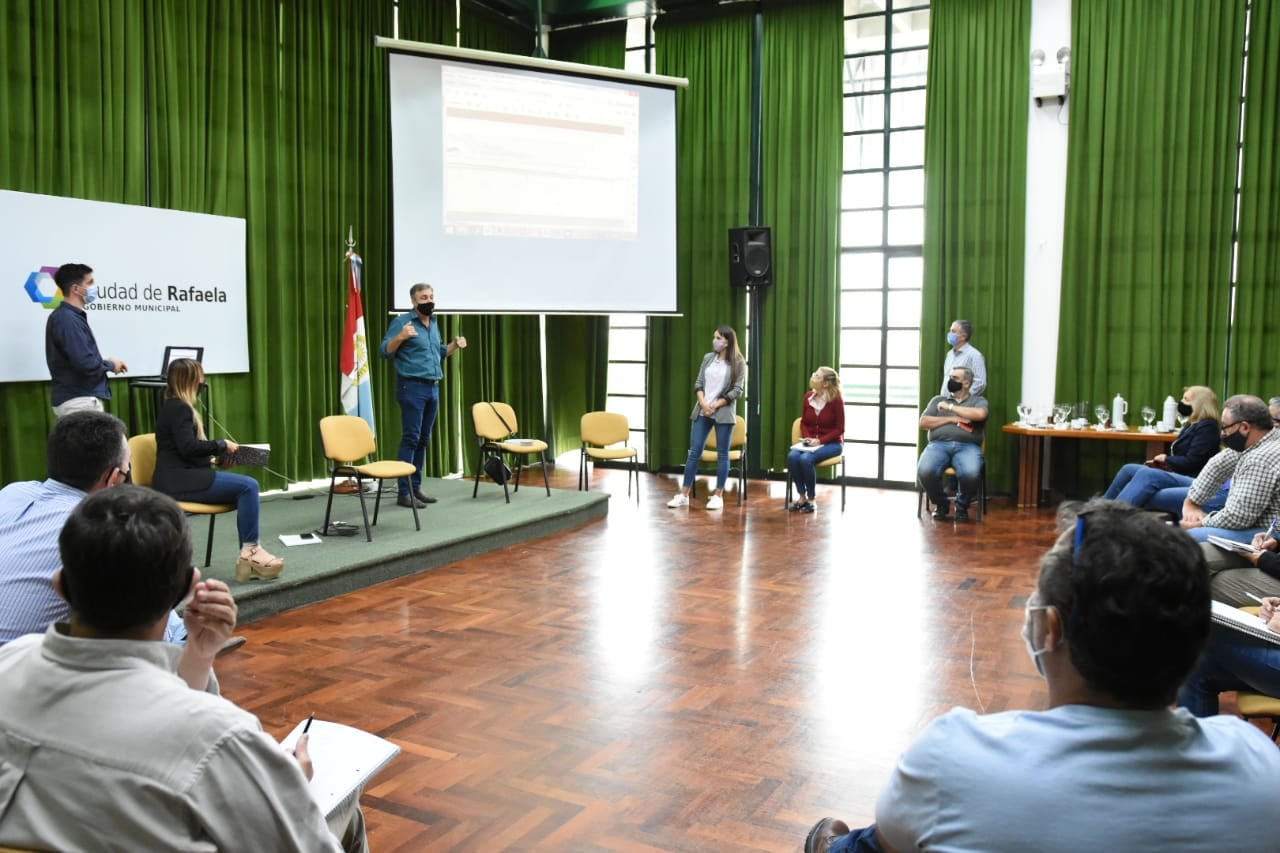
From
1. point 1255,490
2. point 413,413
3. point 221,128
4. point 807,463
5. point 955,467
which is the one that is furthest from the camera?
point 807,463

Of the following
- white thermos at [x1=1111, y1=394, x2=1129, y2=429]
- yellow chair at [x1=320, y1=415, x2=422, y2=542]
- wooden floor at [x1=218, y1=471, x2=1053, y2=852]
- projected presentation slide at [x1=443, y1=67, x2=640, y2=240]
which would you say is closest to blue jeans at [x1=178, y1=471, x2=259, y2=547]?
wooden floor at [x1=218, y1=471, x2=1053, y2=852]

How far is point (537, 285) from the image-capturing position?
841 cm

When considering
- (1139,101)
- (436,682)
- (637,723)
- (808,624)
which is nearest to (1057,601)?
(637,723)

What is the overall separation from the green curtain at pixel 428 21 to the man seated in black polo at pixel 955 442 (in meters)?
5.27

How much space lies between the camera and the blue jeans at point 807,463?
8078mm

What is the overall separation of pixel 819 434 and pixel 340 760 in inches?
262

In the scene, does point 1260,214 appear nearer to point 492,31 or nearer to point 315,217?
point 492,31

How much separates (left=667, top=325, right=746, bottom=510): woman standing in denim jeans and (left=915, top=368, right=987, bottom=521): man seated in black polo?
1.49 metres

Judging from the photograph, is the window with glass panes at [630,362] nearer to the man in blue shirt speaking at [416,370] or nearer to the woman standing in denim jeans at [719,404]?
the woman standing in denim jeans at [719,404]

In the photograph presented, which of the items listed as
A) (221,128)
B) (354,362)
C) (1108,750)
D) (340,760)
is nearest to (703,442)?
(354,362)

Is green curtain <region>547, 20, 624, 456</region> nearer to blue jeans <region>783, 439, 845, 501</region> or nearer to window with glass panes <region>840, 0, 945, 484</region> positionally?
window with glass panes <region>840, 0, 945, 484</region>

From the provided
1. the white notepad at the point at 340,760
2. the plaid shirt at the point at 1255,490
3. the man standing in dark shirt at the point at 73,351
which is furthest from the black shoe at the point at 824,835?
the man standing in dark shirt at the point at 73,351

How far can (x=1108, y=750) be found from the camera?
46.9 inches

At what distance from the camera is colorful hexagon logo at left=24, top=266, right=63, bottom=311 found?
19.3 ft
